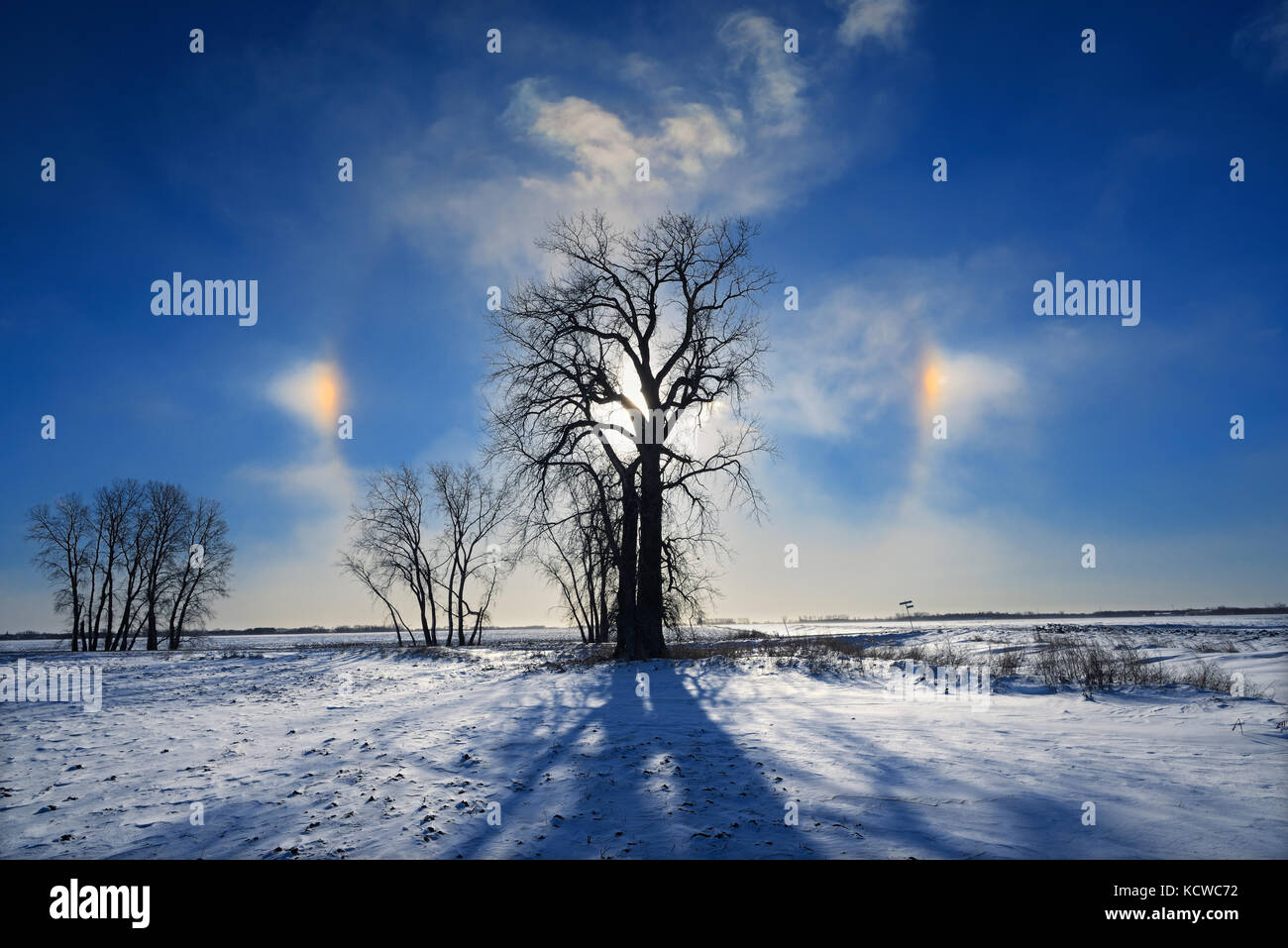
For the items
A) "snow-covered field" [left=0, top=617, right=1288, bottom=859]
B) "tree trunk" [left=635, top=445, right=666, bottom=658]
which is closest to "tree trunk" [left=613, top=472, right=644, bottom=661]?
"tree trunk" [left=635, top=445, right=666, bottom=658]

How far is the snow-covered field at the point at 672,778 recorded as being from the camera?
4.61m

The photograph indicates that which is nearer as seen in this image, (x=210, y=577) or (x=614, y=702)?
(x=614, y=702)

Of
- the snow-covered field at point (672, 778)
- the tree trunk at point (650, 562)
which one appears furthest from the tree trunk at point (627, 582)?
the snow-covered field at point (672, 778)

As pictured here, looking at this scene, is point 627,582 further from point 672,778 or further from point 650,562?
point 672,778

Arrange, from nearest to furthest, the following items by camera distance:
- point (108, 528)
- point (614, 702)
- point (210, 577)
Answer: point (614, 702)
point (108, 528)
point (210, 577)

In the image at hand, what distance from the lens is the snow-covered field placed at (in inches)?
181

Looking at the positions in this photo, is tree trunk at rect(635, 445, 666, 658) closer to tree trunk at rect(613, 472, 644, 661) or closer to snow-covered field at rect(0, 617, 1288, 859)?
tree trunk at rect(613, 472, 644, 661)

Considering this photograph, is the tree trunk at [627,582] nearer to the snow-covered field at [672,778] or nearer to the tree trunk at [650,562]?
the tree trunk at [650,562]
